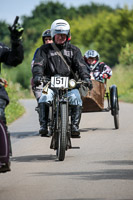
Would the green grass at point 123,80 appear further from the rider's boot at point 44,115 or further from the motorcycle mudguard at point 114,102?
the rider's boot at point 44,115

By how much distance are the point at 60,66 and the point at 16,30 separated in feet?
11.0

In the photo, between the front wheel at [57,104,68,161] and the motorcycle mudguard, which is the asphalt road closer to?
the front wheel at [57,104,68,161]

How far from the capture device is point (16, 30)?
655cm

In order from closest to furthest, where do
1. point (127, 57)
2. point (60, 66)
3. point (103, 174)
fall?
1. point (103, 174)
2. point (60, 66)
3. point (127, 57)

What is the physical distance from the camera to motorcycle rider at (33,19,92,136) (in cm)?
968

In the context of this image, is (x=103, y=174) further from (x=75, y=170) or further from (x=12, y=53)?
(x=12, y=53)

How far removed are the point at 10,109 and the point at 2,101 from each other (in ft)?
43.2

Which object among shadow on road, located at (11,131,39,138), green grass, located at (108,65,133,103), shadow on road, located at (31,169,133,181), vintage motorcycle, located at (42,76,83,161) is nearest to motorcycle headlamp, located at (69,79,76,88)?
vintage motorcycle, located at (42,76,83,161)

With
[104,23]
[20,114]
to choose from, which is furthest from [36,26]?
[20,114]

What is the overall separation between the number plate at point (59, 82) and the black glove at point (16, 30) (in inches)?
112

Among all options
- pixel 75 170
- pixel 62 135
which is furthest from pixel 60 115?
pixel 75 170

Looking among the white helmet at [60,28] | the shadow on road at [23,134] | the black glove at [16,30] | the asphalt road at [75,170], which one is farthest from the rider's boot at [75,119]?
the shadow on road at [23,134]

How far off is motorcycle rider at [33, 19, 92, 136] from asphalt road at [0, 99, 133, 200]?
0.58m

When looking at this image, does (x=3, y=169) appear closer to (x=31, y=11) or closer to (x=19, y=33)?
(x=19, y=33)
